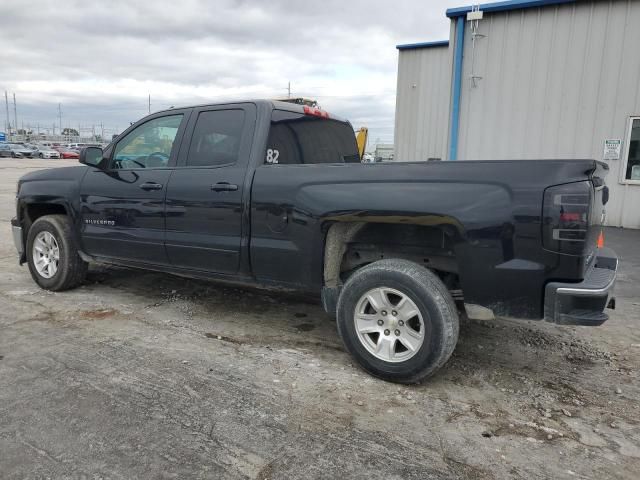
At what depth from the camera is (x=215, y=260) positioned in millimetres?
4273

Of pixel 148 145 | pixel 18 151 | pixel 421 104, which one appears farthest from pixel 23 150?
pixel 148 145

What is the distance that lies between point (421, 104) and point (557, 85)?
14.4 feet

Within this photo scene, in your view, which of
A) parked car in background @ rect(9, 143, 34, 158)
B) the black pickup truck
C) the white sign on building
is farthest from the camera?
parked car in background @ rect(9, 143, 34, 158)

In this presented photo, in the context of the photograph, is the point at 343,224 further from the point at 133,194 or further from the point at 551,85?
the point at 551,85

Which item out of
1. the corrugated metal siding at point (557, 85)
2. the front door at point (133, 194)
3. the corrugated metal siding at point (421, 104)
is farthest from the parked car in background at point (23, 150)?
the front door at point (133, 194)

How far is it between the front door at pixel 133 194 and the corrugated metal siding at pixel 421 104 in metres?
9.88

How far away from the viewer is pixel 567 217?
2859mm

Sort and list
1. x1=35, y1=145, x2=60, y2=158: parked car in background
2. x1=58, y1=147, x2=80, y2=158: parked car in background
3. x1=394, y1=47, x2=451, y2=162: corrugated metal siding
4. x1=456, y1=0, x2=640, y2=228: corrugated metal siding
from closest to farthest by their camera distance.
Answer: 1. x1=456, y1=0, x2=640, y2=228: corrugated metal siding
2. x1=394, y1=47, x2=451, y2=162: corrugated metal siding
3. x1=35, y1=145, x2=60, y2=158: parked car in background
4. x1=58, y1=147, x2=80, y2=158: parked car in background

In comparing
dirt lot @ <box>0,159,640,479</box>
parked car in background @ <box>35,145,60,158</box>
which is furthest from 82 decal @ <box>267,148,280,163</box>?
parked car in background @ <box>35,145,60,158</box>

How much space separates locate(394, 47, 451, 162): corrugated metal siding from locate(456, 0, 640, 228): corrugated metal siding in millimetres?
2569

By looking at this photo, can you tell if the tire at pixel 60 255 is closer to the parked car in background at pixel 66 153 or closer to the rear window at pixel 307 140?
the rear window at pixel 307 140

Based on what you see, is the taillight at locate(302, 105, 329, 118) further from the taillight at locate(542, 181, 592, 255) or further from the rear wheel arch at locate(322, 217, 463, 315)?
the taillight at locate(542, 181, 592, 255)

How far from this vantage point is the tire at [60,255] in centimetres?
535

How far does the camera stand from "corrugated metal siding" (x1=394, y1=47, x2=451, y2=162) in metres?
13.8
